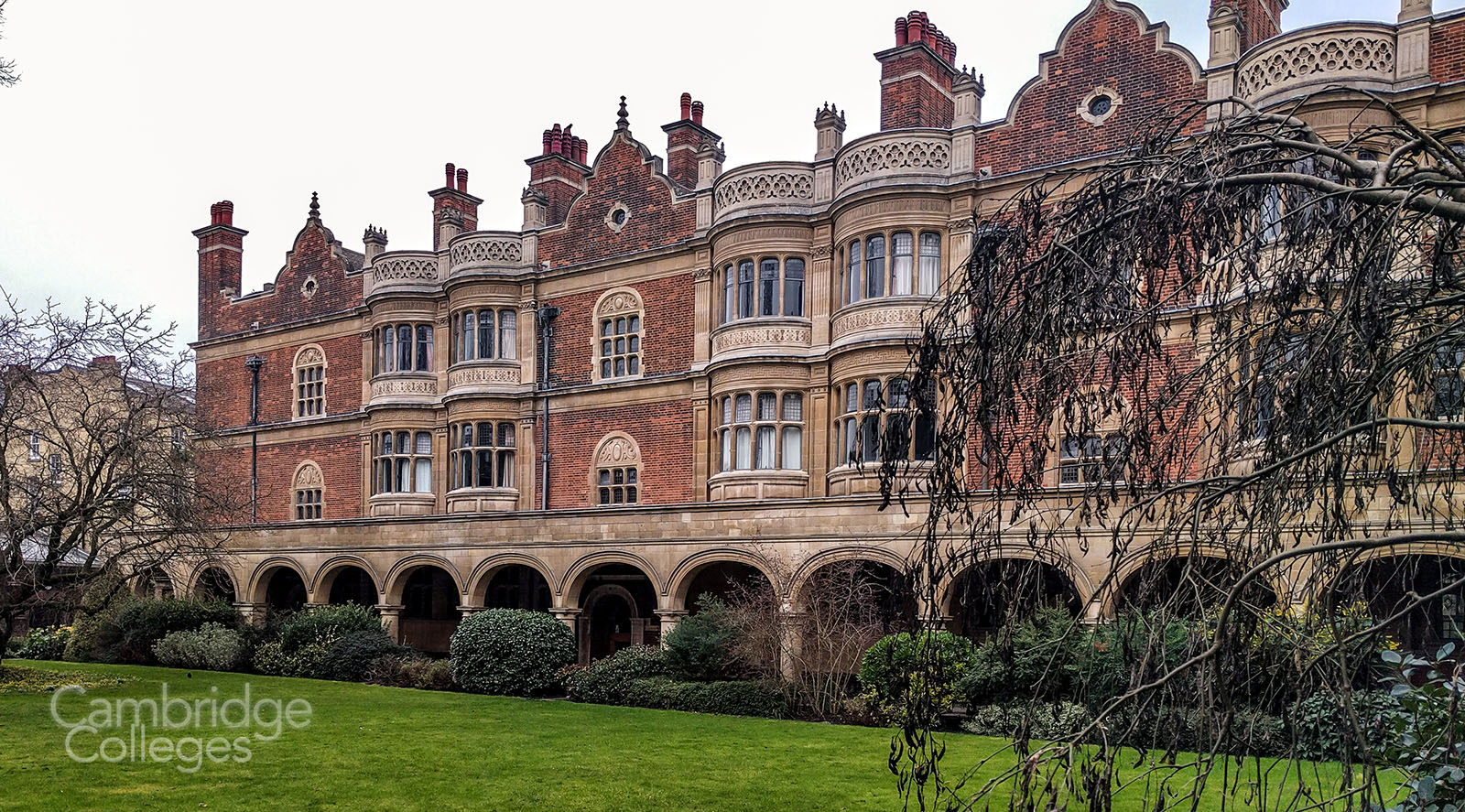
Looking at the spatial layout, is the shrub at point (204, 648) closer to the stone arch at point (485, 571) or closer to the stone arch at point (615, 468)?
the stone arch at point (485, 571)

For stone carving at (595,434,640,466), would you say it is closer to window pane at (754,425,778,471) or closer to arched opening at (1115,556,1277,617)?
window pane at (754,425,778,471)

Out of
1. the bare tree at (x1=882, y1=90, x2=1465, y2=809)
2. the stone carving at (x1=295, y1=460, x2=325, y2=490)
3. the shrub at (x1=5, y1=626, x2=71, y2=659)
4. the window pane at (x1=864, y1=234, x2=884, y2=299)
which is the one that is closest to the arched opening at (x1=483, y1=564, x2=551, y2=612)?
the stone carving at (x1=295, y1=460, x2=325, y2=490)

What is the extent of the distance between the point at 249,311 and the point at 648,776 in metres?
24.7

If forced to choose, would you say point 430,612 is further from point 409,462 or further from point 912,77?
point 912,77

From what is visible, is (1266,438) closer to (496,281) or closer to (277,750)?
(277,750)

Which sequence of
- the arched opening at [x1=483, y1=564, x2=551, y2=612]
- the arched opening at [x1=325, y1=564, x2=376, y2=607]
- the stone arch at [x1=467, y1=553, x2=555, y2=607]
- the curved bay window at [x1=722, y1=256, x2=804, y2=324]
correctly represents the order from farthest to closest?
the arched opening at [x1=325, y1=564, x2=376, y2=607], the arched opening at [x1=483, y1=564, x2=551, y2=612], the stone arch at [x1=467, y1=553, x2=555, y2=607], the curved bay window at [x1=722, y1=256, x2=804, y2=324]

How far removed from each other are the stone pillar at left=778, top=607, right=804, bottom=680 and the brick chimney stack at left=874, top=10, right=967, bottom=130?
9.31m

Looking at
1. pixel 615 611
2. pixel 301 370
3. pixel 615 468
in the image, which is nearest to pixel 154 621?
pixel 301 370

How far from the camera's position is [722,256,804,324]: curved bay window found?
2406cm

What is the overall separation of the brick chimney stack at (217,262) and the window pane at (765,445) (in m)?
18.5

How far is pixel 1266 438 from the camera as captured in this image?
5488 millimetres

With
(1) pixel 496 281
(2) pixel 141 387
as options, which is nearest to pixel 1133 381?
(2) pixel 141 387

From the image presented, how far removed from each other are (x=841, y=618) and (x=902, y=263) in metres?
6.42

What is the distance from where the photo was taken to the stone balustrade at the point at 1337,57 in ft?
59.2
